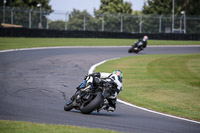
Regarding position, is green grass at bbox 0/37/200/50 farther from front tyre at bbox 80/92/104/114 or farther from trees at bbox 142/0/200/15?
trees at bbox 142/0/200/15

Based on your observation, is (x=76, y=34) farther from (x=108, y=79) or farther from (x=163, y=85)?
(x=108, y=79)

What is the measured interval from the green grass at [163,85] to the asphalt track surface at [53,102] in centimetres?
114

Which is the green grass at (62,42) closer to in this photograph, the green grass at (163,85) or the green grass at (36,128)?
the green grass at (163,85)

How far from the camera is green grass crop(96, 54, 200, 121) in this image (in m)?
10.6

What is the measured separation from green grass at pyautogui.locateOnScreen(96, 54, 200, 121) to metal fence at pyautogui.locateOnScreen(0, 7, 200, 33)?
16.3 metres

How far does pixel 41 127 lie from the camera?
647 cm

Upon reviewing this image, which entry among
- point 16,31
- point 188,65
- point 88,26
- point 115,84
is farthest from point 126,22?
point 115,84

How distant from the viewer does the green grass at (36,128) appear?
6152 mm

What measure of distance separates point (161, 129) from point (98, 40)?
95.0ft

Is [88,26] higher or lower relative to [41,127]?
higher

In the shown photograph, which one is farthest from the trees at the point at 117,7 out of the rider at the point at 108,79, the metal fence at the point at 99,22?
the rider at the point at 108,79

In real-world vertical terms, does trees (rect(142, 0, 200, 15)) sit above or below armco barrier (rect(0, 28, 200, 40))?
above

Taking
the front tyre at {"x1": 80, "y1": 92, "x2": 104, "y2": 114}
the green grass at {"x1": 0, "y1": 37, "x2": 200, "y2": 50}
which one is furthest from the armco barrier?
the front tyre at {"x1": 80, "y1": 92, "x2": 104, "y2": 114}

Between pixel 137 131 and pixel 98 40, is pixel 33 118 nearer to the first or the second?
pixel 137 131
